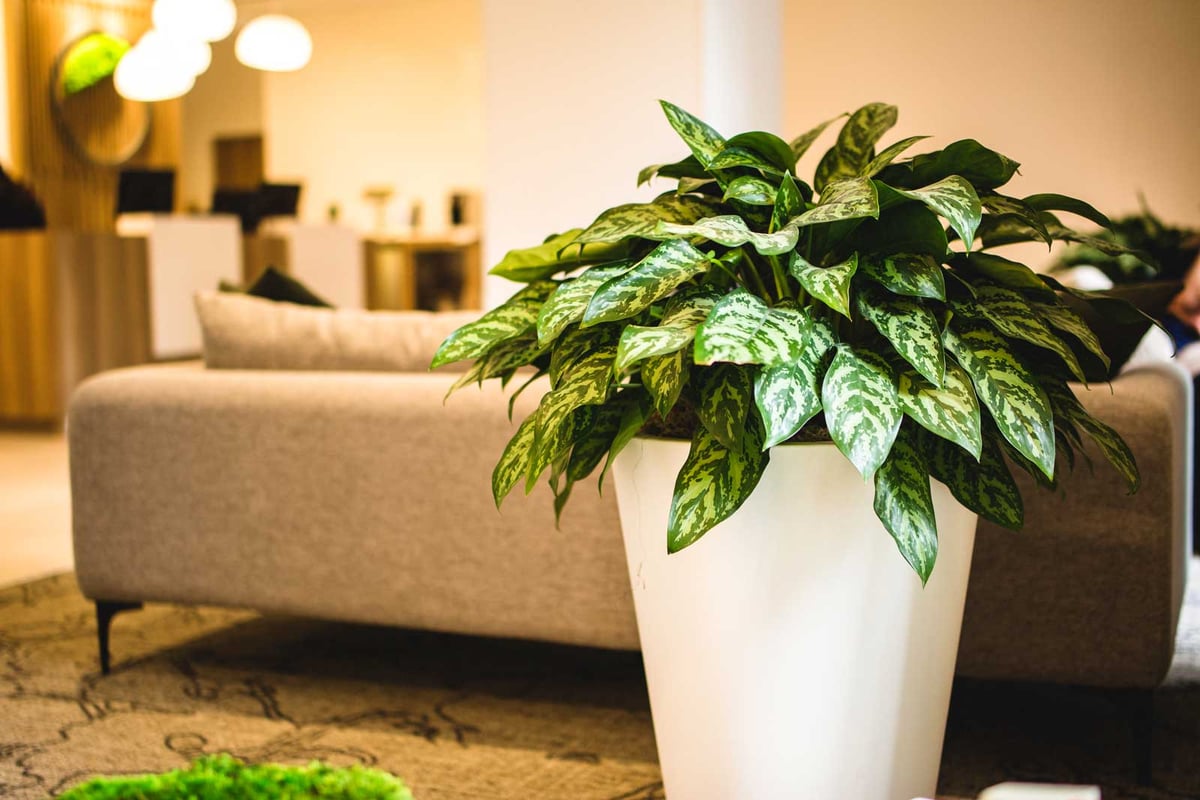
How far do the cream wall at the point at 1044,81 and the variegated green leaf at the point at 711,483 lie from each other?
5364mm

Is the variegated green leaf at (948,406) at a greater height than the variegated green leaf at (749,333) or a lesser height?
lesser

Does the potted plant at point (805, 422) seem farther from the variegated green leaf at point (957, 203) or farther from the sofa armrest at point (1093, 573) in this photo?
the sofa armrest at point (1093, 573)

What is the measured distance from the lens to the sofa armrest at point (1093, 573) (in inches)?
Answer: 72.6

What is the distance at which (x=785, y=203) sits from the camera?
1342 millimetres

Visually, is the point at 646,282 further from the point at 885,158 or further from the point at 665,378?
the point at 885,158

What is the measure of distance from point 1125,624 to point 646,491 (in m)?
0.88

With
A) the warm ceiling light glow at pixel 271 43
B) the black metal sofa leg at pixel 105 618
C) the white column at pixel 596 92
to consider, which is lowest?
the black metal sofa leg at pixel 105 618

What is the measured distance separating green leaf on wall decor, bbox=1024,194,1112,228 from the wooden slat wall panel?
30.3 feet

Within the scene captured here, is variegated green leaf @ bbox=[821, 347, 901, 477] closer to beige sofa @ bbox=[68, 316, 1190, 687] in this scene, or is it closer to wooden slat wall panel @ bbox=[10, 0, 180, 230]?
beige sofa @ bbox=[68, 316, 1190, 687]

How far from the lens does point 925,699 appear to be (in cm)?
150

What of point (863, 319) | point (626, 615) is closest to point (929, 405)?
point (863, 319)

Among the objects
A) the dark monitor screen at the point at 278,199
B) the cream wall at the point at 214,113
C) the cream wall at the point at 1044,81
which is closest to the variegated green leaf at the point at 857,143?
the cream wall at the point at 1044,81

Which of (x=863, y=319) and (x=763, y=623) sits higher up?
(x=863, y=319)

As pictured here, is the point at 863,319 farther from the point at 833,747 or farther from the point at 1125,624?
the point at 1125,624
